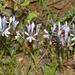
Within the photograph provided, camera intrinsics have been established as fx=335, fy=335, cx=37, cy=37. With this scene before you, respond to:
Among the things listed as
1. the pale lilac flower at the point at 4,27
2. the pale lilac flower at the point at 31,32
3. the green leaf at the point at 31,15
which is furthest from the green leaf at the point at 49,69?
the green leaf at the point at 31,15

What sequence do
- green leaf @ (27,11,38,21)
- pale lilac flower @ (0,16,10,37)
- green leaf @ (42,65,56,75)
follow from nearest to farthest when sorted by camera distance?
green leaf @ (42,65,56,75) → pale lilac flower @ (0,16,10,37) → green leaf @ (27,11,38,21)

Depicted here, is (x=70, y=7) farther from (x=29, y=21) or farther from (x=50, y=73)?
(x=50, y=73)

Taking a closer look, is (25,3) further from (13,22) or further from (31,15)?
(13,22)

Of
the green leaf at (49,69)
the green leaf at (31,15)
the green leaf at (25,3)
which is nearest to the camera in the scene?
the green leaf at (49,69)

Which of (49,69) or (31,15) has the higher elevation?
(31,15)

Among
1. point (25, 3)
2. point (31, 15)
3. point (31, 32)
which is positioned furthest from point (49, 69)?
point (25, 3)

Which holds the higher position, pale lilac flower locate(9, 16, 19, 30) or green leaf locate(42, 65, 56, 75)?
pale lilac flower locate(9, 16, 19, 30)

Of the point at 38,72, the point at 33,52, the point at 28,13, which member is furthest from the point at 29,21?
the point at 38,72

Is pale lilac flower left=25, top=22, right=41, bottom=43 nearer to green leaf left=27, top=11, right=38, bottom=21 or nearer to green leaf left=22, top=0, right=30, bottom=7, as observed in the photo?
green leaf left=27, top=11, right=38, bottom=21

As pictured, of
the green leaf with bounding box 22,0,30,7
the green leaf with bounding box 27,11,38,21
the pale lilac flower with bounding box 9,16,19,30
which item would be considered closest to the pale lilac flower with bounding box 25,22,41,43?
the pale lilac flower with bounding box 9,16,19,30

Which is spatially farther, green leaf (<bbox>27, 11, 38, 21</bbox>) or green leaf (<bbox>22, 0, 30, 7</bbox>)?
green leaf (<bbox>22, 0, 30, 7</bbox>)

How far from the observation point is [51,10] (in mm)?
4047

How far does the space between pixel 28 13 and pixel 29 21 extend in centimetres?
18

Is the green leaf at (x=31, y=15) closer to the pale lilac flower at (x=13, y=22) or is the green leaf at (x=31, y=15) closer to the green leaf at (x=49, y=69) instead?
the pale lilac flower at (x=13, y=22)
